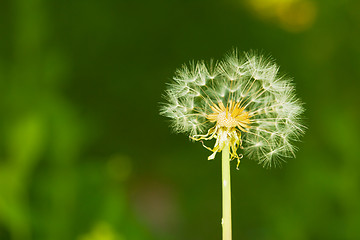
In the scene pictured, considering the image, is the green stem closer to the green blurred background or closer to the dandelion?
the dandelion

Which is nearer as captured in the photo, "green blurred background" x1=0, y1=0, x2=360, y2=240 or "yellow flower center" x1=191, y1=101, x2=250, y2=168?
"yellow flower center" x1=191, y1=101, x2=250, y2=168

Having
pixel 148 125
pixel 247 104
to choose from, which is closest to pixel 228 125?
pixel 247 104

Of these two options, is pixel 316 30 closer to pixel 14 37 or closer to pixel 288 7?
pixel 288 7

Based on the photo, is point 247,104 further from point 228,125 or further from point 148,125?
point 148,125

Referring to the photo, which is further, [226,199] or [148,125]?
[148,125]

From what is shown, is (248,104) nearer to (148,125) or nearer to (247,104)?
(247,104)

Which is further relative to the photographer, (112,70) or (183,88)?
(112,70)

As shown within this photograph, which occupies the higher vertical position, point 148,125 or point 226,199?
point 148,125

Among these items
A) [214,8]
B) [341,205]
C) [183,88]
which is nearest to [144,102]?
[214,8]

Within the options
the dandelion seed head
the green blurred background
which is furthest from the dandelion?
the green blurred background
